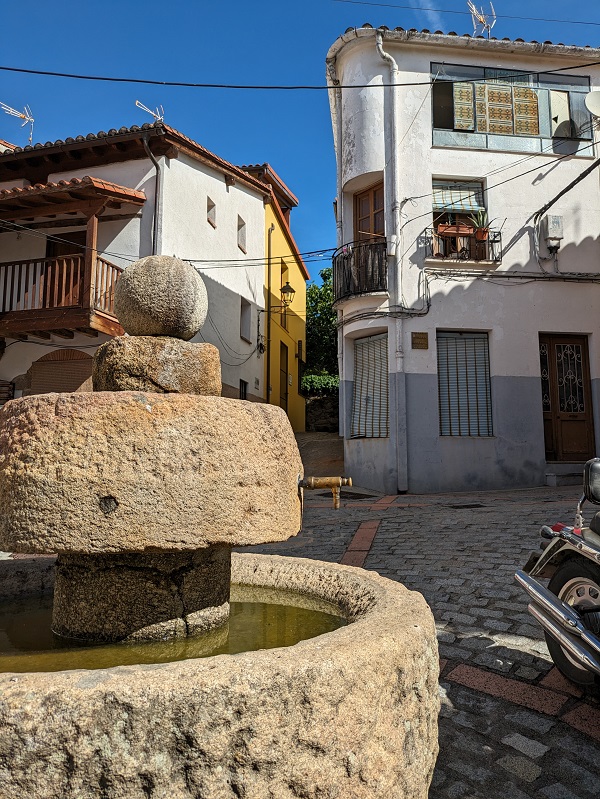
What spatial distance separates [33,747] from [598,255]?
1416 cm

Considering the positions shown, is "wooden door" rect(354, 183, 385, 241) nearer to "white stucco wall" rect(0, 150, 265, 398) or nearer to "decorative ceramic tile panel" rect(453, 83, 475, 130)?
"decorative ceramic tile panel" rect(453, 83, 475, 130)

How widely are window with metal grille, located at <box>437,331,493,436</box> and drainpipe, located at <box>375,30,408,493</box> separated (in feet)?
2.93

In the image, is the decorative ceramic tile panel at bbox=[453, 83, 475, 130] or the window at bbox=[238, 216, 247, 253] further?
the window at bbox=[238, 216, 247, 253]

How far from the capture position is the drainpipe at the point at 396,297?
12023 millimetres

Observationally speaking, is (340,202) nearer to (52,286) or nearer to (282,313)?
(52,286)

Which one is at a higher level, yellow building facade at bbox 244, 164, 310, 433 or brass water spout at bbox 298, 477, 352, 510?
yellow building facade at bbox 244, 164, 310, 433

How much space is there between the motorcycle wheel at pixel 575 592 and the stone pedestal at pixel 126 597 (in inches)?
77.3

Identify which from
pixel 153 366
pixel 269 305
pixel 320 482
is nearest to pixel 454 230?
pixel 269 305

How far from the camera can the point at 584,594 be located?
10.3 ft

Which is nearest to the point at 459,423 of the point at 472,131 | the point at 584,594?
the point at 472,131

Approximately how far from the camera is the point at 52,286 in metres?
12.9

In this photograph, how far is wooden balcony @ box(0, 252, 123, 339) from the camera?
11766mm

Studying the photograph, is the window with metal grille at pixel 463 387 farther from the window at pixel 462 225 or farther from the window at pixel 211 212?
the window at pixel 211 212

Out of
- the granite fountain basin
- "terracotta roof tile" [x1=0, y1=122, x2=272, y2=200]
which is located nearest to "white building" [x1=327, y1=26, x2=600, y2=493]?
"terracotta roof tile" [x1=0, y1=122, x2=272, y2=200]
